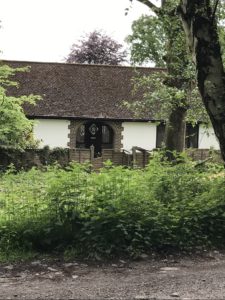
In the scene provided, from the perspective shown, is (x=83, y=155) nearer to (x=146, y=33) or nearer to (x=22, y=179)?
(x=146, y=33)

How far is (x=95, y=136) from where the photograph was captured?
32.1 meters

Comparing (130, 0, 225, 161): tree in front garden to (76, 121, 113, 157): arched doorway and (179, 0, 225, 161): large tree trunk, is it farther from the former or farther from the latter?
(76, 121, 113, 157): arched doorway

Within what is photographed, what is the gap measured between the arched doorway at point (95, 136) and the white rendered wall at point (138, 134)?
5.20 ft

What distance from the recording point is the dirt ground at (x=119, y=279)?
16.0 feet

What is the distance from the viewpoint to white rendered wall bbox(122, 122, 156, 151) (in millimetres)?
30402

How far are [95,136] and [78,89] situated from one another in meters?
3.30

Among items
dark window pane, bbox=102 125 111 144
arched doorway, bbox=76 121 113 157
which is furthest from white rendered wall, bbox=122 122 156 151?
dark window pane, bbox=102 125 111 144

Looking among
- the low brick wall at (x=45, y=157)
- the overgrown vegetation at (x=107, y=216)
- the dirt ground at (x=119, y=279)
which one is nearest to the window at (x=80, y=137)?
the low brick wall at (x=45, y=157)

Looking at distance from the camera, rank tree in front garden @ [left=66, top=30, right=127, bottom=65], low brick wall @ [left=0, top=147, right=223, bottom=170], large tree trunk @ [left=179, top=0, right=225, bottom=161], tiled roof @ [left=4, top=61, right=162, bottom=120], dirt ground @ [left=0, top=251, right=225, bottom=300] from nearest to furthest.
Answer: dirt ground @ [left=0, top=251, right=225, bottom=300], large tree trunk @ [left=179, top=0, right=225, bottom=161], low brick wall @ [left=0, top=147, right=223, bottom=170], tiled roof @ [left=4, top=61, right=162, bottom=120], tree in front garden @ [left=66, top=30, right=127, bottom=65]

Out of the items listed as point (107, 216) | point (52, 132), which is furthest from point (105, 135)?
point (107, 216)

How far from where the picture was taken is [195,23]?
7531 millimetres

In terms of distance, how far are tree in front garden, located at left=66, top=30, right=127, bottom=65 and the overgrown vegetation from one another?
169 feet

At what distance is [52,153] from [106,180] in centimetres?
1779

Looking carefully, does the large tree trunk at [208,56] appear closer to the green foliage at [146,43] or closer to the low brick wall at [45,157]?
the green foliage at [146,43]
